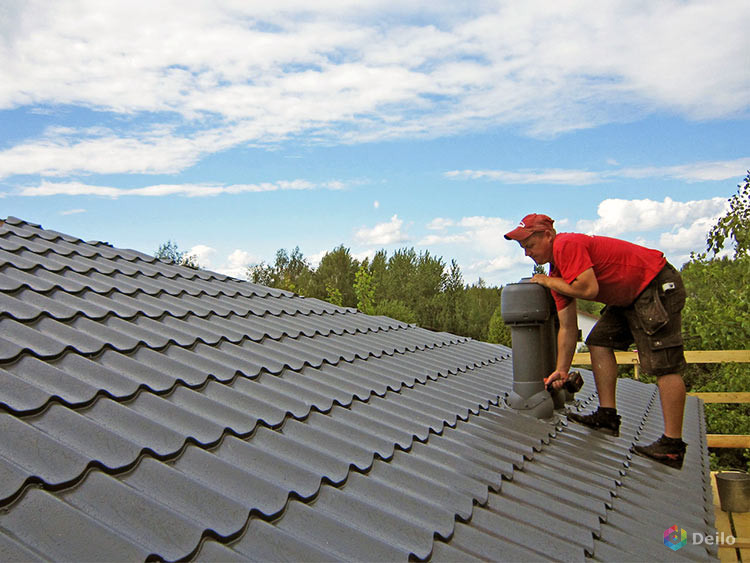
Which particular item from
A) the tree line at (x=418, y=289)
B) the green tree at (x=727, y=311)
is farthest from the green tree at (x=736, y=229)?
the tree line at (x=418, y=289)

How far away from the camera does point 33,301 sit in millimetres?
3713

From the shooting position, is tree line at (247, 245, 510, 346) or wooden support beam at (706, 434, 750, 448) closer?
wooden support beam at (706, 434, 750, 448)

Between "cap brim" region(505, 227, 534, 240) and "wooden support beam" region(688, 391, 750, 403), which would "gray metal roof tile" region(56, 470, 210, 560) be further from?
"wooden support beam" region(688, 391, 750, 403)

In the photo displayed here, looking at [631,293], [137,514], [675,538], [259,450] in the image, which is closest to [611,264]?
[631,293]

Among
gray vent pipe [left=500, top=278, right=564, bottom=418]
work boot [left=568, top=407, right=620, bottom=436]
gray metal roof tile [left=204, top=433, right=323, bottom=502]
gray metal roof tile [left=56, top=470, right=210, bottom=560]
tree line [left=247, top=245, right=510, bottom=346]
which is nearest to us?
gray metal roof tile [left=56, top=470, right=210, bottom=560]

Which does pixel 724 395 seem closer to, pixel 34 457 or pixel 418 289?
pixel 34 457

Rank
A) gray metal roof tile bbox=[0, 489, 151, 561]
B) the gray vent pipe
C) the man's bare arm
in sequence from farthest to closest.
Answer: the gray vent pipe, the man's bare arm, gray metal roof tile bbox=[0, 489, 151, 561]

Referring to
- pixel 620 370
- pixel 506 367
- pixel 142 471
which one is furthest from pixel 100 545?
pixel 620 370

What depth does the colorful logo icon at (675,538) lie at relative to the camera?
2.74 metres

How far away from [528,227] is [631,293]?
2.58ft

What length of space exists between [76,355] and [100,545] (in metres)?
1.62

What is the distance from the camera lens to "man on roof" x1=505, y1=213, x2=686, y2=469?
163 inches

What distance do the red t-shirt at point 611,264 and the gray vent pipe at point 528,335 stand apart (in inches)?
22.0

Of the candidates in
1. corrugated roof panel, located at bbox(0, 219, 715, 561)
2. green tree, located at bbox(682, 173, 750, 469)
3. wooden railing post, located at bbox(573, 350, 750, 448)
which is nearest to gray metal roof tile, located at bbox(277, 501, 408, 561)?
corrugated roof panel, located at bbox(0, 219, 715, 561)
